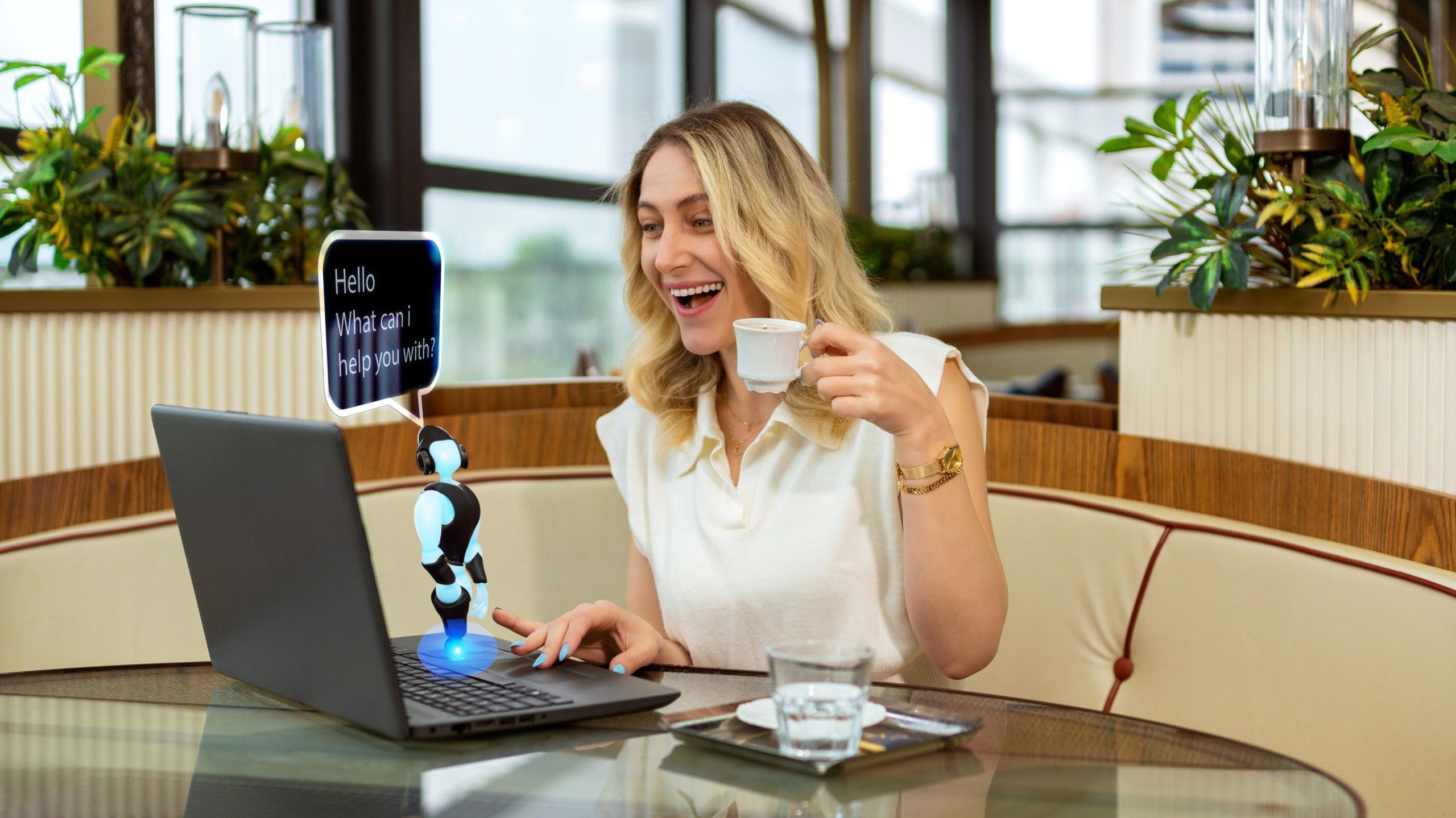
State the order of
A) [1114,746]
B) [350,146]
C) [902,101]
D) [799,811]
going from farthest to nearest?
[902,101], [350,146], [1114,746], [799,811]

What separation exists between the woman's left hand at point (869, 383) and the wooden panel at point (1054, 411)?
0.65 m

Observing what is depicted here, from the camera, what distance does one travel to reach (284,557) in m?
1.00

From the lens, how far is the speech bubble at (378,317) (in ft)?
3.85

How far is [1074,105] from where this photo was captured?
9.00 metres

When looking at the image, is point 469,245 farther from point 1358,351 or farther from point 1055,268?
point 1055,268

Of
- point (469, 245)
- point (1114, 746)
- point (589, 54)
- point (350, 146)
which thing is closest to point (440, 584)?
point (1114, 746)

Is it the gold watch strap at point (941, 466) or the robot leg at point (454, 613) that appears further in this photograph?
the gold watch strap at point (941, 466)

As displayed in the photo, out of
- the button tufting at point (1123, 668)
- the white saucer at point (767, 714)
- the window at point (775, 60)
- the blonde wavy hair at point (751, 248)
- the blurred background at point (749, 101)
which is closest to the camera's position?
the white saucer at point (767, 714)

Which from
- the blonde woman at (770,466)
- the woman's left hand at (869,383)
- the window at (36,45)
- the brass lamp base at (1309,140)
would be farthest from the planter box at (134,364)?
the brass lamp base at (1309,140)

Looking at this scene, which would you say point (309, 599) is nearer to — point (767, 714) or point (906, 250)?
→ point (767, 714)

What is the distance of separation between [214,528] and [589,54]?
4533 mm

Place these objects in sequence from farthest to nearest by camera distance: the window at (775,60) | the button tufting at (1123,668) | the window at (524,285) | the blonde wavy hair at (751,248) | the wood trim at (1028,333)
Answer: the wood trim at (1028,333), the window at (775,60), the window at (524,285), the button tufting at (1123,668), the blonde wavy hair at (751,248)

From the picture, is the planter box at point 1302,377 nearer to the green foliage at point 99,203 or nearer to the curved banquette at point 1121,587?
the curved banquette at point 1121,587

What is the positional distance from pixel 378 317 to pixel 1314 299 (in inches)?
45.9
